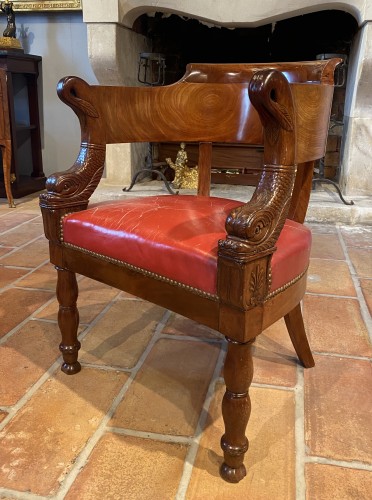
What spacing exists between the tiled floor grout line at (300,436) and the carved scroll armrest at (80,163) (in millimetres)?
723

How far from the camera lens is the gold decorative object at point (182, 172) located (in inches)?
124

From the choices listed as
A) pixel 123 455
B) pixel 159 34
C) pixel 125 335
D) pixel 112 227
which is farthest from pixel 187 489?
pixel 159 34

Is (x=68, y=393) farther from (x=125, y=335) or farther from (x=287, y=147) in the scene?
(x=287, y=147)

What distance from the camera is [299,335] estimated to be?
1.32 m

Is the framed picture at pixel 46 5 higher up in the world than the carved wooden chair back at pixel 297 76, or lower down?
higher up

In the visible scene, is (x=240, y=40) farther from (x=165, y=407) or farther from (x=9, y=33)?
(x=165, y=407)

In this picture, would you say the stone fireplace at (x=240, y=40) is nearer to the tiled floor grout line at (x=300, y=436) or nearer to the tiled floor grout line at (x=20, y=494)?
the tiled floor grout line at (x=300, y=436)

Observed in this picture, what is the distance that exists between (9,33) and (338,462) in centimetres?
317

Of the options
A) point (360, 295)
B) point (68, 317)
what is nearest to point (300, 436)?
point (68, 317)

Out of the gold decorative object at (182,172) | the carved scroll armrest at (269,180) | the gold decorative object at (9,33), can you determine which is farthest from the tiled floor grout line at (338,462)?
the gold decorative object at (9,33)

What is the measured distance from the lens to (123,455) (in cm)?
104

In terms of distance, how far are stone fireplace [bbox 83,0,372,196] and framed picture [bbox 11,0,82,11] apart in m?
0.42

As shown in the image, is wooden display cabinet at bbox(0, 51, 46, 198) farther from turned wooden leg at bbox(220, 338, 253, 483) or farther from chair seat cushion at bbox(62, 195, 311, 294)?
turned wooden leg at bbox(220, 338, 253, 483)

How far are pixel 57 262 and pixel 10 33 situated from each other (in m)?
2.53
